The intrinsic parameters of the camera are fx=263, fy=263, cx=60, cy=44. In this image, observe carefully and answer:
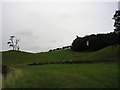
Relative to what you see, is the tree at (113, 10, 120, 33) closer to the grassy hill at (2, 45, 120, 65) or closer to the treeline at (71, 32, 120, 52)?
the grassy hill at (2, 45, 120, 65)

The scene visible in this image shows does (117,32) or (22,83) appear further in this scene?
(117,32)

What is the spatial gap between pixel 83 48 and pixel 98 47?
8010 mm

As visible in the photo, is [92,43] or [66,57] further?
Answer: [92,43]

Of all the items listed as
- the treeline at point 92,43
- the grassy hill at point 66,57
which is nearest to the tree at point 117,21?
the grassy hill at point 66,57

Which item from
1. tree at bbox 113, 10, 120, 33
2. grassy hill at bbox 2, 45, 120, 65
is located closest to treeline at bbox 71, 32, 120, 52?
grassy hill at bbox 2, 45, 120, 65

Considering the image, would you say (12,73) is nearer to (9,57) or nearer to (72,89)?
(72,89)

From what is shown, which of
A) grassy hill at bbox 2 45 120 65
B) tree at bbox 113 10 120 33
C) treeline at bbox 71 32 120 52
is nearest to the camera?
tree at bbox 113 10 120 33

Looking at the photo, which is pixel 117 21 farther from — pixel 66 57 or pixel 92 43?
pixel 92 43

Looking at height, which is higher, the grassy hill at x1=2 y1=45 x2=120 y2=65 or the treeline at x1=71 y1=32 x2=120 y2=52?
the treeline at x1=71 y1=32 x2=120 y2=52

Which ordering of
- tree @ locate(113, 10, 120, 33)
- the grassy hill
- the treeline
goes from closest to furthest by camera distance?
tree @ locate(113, 10, 120, 33) → the grassy hill → the treeline

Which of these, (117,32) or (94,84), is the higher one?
(117,32)

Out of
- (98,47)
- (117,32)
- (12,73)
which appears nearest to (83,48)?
(98,47)

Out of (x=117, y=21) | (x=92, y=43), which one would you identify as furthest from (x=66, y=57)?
(x=117, y=21)

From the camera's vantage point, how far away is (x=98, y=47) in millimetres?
98375
